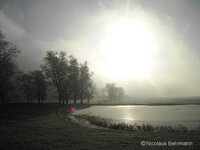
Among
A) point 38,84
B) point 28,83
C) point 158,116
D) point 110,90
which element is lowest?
point 158,116

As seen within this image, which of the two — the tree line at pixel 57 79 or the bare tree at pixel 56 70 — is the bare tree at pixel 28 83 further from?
the bare tree at pixel 56 70

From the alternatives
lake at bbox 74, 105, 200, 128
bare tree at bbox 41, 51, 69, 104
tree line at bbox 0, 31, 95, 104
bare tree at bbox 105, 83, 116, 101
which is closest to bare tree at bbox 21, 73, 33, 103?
tree line at bbox 0, 31, 95, 104

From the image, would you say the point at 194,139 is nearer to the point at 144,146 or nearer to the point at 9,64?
the point at 144,146

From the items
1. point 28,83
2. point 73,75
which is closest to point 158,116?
point 73,75

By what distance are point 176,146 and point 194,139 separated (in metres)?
2.56

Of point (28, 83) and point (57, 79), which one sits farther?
point (28, 83)

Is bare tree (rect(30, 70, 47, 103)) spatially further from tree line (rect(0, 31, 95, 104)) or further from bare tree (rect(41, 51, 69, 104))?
bare tree (rect(41, 51, 69, 104))

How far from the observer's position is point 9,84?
1448 inches

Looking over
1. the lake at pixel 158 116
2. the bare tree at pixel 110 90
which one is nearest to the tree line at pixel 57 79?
the lake at pixel 158 116

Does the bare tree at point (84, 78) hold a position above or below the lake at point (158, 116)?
above

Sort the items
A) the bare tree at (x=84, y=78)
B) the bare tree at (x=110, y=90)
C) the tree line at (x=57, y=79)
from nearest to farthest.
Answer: the tree line at (x=57, y=79) < the bare tree at (x=84, y=78) < the bare tree at (x=110, y=90)

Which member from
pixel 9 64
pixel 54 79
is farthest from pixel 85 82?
pixel 9 64

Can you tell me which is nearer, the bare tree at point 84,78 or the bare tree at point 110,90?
the bare tree at point 84,78

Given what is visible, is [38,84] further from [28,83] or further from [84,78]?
[84,78]
